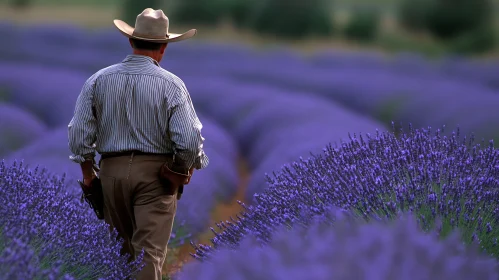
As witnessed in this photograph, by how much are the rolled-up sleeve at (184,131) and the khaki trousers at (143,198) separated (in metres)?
0.14

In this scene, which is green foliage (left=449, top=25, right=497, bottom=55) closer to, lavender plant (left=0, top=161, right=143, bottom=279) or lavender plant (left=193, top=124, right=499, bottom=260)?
lavender plant (left=193, top=124, right=499, bottom=260)

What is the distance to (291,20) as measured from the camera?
29.4 m

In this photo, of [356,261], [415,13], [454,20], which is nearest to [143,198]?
[356,261]

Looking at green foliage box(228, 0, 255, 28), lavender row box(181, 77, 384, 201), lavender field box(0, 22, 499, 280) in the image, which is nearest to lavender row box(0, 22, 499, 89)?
lavender field box(0, 22, 499, 280)

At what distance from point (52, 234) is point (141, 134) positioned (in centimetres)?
70

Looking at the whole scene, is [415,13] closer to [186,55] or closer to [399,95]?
[186,55]

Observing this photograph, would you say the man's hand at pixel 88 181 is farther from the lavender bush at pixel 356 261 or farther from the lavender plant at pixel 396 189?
the lavender bush at pixel 356 261

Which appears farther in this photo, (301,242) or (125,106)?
(125,106)

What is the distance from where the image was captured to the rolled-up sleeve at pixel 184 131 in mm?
3615

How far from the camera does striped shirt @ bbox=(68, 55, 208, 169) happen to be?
3.64 m

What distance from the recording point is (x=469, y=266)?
2.11 m

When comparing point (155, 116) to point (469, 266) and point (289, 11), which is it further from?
point (289, 11)

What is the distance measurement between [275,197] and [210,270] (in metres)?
1.55

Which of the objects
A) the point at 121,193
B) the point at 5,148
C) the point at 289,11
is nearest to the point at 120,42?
the point at 289,11
